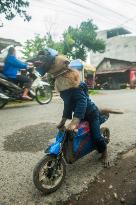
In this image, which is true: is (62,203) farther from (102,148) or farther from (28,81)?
(28,81)

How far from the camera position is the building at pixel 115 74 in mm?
36094

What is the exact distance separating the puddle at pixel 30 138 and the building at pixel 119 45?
45620mm

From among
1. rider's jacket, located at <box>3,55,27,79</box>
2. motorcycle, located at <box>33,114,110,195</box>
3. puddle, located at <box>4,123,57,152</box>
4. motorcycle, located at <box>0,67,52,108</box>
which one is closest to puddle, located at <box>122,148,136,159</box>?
motorcycle, located at <box>33,114,110,195</box>

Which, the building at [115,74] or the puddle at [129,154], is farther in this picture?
the building at [115,74]

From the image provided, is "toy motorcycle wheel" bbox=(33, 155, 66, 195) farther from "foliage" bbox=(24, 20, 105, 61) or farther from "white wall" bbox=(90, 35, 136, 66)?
"white wall" bbox=(90, 35, 136, 66)

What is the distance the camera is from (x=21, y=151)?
495 cm

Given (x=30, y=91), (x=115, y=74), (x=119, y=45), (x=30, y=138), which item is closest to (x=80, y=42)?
(x=115, y=74)

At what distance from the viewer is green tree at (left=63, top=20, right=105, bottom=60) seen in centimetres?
3934

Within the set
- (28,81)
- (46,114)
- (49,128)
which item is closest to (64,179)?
(49,128)

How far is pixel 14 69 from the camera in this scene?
9586mm

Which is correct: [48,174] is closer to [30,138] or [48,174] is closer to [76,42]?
[30,138]

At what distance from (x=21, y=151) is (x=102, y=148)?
5.11 feet

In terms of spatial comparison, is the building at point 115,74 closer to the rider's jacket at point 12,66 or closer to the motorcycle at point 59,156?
the rider's jacket at point 12,66

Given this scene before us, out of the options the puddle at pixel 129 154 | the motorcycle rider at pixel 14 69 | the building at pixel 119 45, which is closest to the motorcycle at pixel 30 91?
the motorcycle rider at pixel 14 69
